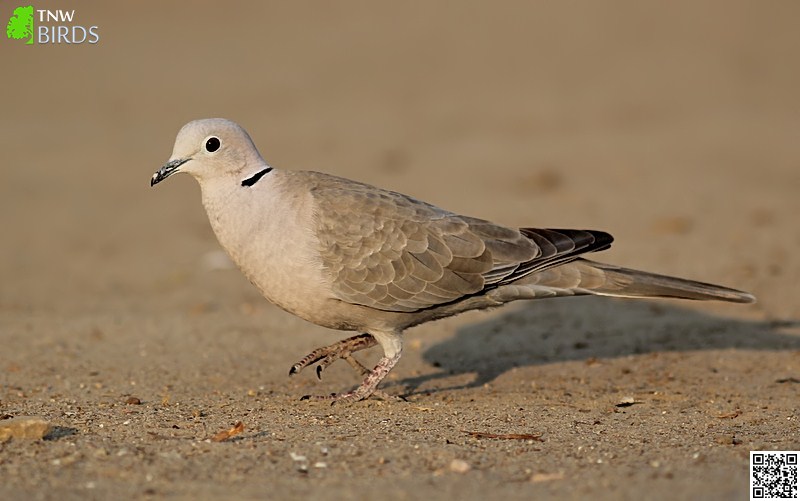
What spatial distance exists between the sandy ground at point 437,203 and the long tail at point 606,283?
25.3 inches

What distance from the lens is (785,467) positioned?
4.63 metres

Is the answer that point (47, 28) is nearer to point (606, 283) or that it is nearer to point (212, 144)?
point (212, 144)

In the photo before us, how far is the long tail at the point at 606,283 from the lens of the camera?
21.2 feet

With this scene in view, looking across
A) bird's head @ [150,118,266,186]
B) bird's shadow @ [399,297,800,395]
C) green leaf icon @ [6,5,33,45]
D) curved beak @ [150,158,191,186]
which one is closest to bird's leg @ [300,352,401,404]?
bird's shadow @ [399,297,800,395]

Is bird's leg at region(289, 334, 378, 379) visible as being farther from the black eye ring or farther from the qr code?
the qr code

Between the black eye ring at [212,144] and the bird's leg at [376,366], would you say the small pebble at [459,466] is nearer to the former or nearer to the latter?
the bird's leg at [376,366]

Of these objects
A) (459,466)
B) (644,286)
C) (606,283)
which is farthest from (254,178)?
(644,286)

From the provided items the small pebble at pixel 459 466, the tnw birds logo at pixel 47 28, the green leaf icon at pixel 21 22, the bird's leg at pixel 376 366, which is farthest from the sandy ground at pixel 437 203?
the green leaf icon at pixel 21 22

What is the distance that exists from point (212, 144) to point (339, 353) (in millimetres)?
1549

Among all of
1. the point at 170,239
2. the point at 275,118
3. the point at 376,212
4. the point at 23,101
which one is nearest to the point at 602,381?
the point at 376,212

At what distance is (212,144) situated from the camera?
6.11 m

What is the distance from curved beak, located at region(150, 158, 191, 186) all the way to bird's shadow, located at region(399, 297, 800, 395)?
2.09 meters

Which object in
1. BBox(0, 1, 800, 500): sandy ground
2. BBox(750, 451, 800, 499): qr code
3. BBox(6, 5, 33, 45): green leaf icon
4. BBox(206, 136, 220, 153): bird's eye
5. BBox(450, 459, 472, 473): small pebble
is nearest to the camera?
BBox(750, 451, 800, 499): qr code

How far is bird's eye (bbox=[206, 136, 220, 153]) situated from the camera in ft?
20.0
